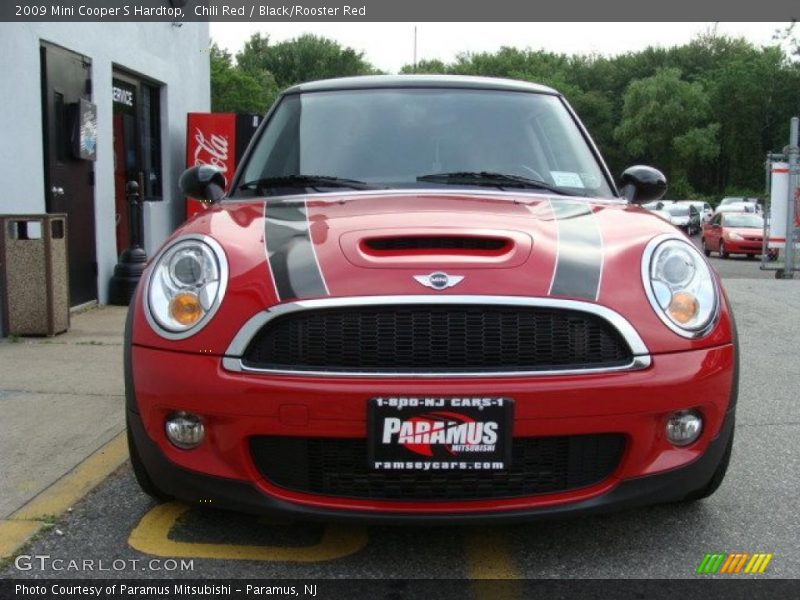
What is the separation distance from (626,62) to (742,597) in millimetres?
73046

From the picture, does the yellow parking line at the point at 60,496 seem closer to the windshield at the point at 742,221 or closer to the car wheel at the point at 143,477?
the car wheel at the point at 143,477

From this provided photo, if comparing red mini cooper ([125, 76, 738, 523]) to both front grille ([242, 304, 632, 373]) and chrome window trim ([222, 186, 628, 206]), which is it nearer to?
front grille ([242, 304, 632, 373])

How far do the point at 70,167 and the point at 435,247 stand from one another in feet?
19.6

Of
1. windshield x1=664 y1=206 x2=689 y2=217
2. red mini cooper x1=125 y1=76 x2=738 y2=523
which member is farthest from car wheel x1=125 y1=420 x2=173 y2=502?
windshield x1=664 y1=206 x2=689 y2=217

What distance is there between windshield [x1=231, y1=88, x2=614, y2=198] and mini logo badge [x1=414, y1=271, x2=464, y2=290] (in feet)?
3.36

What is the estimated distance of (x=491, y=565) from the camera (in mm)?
2680

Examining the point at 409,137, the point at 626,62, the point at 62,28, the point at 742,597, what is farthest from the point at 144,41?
the point at 626,62

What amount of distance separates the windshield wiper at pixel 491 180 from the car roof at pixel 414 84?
0.61m

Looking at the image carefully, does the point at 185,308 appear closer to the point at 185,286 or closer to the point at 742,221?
the point at 185,286

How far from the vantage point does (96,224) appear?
839 centimetres

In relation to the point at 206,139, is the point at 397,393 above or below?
below

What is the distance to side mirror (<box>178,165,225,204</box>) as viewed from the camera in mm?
3920

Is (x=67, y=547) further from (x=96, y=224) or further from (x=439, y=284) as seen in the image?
(x=96, y=224)

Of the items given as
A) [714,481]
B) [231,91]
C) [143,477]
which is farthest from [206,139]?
[231,91]
